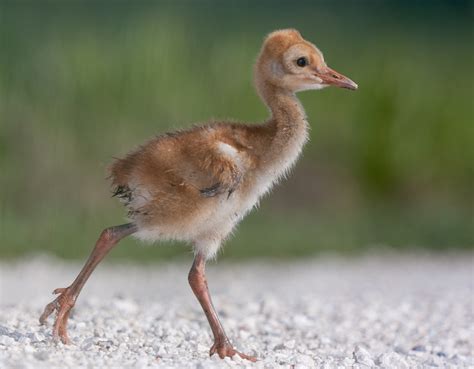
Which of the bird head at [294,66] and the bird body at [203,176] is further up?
the bird head at [294,66]

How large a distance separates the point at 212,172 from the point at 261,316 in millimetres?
1654

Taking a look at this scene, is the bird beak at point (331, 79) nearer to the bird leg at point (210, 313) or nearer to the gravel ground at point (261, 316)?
the bird leg at point (210, 313)

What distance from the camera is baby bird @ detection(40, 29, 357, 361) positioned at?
4.18 metres

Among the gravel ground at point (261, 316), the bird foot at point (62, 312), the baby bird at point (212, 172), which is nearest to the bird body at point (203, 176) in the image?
the baby bird at point (212, 172)

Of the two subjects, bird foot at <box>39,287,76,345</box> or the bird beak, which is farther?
the bird beak

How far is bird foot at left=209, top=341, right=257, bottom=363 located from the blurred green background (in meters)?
4.71

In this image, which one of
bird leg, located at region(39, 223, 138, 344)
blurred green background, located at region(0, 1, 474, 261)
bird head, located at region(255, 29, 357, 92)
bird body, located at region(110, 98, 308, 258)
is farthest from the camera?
blurred green background, located at region(0, 1, 474, 261)

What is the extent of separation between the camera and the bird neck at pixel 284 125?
14.1 ft

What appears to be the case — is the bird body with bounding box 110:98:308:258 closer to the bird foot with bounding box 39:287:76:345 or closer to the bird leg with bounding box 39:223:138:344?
the bird leg with bounding box 39:223:138:344

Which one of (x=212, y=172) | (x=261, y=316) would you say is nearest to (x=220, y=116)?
(x=261, y=316)

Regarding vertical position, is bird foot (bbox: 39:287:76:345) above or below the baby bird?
below

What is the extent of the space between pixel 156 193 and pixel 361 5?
12201 millimetres

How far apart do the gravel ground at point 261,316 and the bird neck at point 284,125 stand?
76 cm

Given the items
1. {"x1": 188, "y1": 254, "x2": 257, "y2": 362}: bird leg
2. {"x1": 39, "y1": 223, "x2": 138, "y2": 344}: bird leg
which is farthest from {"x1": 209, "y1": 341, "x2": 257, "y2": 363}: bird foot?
{"x1": 39, "y1": 223, "x2": 138, "y2": 344}: bird leg
